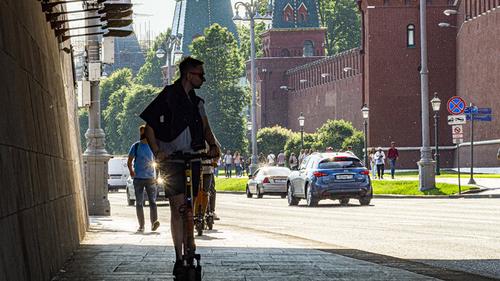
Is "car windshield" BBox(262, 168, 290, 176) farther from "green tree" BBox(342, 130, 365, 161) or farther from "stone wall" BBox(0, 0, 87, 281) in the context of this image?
"green tree" BBox(342, 130, 365, 161)

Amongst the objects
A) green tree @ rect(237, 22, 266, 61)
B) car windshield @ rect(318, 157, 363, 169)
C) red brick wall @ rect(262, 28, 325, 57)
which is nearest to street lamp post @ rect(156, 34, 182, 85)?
car windshield @ rect(318, 157, 363, 169)

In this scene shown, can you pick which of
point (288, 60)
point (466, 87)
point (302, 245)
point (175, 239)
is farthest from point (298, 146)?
point (175, 239)

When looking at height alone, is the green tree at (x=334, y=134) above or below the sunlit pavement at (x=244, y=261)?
below

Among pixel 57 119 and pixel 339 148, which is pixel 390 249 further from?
pixel 339 148

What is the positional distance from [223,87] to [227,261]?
110 m

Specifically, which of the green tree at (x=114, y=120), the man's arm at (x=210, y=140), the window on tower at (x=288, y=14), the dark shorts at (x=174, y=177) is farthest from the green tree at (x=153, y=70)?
the dark shorts at (x=174, y=177)

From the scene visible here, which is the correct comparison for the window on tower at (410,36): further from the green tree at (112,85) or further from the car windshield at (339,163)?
the green tree at (112,85)

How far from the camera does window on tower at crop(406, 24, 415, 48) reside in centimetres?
9288

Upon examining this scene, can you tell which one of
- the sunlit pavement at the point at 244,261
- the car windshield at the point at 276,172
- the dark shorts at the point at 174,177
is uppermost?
the dark shorts at the point at 174,177

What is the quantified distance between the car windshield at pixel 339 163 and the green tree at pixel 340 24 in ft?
357

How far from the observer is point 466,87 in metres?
86.8

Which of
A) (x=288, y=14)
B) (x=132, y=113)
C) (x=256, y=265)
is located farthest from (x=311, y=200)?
(x=288, y=14)

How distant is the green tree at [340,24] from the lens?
147375 millimetres

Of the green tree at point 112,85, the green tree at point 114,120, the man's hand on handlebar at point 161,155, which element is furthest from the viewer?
the green tree at point 112,85
